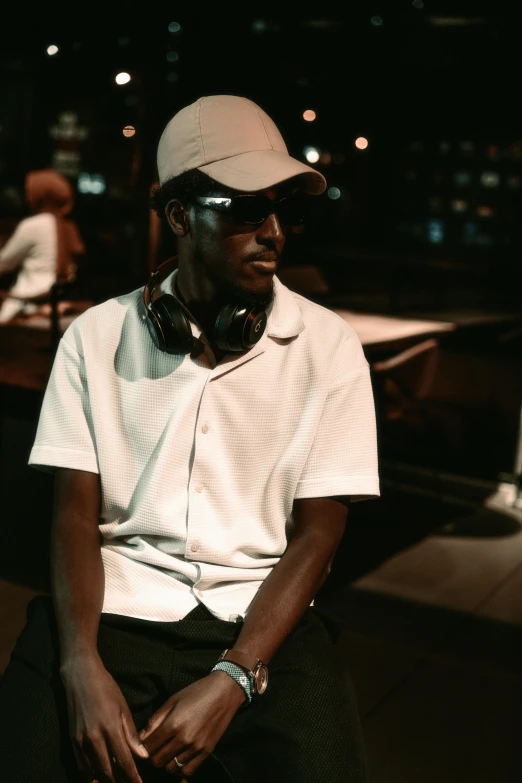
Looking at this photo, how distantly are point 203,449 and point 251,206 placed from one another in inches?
19.7

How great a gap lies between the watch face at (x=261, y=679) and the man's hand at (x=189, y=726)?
6 centimetres

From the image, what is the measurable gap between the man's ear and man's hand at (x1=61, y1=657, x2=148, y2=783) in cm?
95

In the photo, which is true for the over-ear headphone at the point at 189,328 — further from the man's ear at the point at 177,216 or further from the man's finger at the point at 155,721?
the man's finger at the point at 155,721

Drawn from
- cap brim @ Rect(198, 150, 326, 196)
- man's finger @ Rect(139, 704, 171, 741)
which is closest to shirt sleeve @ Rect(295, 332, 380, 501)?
cap brim @ Rect(198, 150, 326, 196)

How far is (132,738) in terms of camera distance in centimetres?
152

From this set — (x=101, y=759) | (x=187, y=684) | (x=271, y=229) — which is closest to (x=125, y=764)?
(x=101, y=759)

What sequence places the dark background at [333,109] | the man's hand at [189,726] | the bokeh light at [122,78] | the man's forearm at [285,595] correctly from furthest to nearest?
the dark background at [333,109] → the bokeh light at [122,78] → the man's forearm at [285,595] → the man's hand at [189,726]

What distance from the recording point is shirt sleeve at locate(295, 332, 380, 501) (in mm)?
1765

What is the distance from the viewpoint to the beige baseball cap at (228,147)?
1748 millimetres

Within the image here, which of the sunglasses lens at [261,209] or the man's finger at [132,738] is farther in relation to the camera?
the sunglasses lens at [261,209]

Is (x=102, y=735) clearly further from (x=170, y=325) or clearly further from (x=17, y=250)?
(x=17, y=250)

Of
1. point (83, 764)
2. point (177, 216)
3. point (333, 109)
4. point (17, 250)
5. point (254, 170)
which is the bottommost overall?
point (17, 250)

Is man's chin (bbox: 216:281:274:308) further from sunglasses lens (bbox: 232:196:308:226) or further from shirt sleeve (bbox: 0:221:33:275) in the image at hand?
shirt sleeve (bbox: 0:221:33:275)

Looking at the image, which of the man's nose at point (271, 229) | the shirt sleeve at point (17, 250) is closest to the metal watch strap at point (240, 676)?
the man's nose at point (271, 229)
